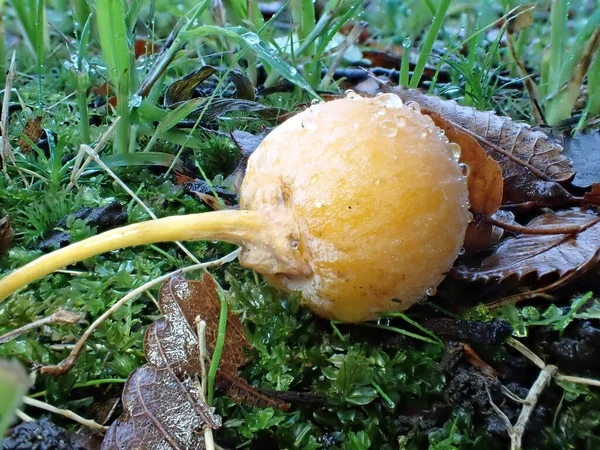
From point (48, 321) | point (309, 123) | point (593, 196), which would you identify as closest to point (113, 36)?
point (309, 123)

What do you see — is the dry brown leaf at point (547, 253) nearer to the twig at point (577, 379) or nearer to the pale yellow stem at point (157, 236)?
the twig at point (577, 379)

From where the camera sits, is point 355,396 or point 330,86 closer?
point 355,396

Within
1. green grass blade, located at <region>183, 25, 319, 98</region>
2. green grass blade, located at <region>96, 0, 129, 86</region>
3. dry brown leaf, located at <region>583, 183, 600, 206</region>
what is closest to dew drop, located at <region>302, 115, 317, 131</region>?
green grass blade, located at <region>183, 25, 319, 98</region>

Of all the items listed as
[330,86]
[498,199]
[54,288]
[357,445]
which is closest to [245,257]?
[357,445]

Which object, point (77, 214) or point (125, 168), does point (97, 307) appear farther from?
point (125, 168)

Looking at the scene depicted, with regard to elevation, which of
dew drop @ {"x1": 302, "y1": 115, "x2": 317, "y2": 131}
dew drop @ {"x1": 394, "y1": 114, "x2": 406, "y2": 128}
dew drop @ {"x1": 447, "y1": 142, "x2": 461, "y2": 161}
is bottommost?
dew drop @ {"x1": 447, "y1": 142, "x2": 461, "y2": 161}

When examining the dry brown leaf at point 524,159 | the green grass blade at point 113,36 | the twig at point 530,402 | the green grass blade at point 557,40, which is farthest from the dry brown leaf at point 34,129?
the green grass blade at point 557,40

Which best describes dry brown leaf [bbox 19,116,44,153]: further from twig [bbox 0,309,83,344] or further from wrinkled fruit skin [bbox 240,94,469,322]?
wrinkled fruit skin [bbox 240,94,469,322]
